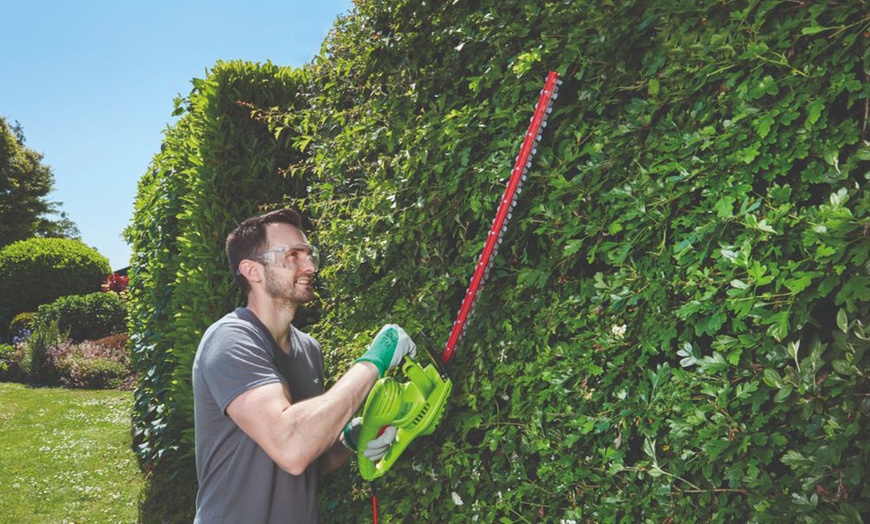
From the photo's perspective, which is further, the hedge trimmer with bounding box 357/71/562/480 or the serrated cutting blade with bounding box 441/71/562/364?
the hedge trimmer with bounding box 357/71/562/480

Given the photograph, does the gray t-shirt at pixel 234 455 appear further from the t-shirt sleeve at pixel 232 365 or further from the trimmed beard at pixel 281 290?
the trimmed beard at pixel 281 290

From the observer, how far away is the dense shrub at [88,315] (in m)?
16.1

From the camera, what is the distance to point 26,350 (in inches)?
540

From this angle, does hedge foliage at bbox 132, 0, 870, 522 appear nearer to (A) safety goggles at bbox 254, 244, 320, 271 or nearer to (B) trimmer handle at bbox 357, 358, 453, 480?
(B) trimmer handle at bbox 357, 358, 453, 480

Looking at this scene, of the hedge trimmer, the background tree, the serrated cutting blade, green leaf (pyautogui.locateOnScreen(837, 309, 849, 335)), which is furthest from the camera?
the background tree

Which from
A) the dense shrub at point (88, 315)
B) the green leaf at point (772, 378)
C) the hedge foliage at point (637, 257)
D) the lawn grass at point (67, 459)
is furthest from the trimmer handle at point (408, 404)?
the dense shrub at point (88, 315)

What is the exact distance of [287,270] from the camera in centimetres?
314

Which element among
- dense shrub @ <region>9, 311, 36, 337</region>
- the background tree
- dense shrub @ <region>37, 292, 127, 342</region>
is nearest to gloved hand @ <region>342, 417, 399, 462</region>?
dense shrub @ <region>37, 292, 127, 342</region>

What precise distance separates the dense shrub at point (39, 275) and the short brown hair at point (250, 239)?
19.7m

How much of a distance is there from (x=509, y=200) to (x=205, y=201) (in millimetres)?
3726

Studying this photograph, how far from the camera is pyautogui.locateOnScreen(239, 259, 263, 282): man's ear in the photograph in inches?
124

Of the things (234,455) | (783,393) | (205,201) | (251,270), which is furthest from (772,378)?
(205,201)

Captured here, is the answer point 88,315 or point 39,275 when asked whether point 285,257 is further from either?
point 39,275

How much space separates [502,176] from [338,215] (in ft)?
4.63
